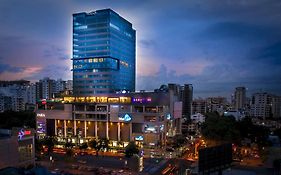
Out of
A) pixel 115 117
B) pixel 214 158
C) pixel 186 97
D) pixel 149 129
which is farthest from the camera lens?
pixel 186 97

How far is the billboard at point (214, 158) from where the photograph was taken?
2380 cm

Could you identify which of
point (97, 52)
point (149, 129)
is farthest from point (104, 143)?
point (97, 52)

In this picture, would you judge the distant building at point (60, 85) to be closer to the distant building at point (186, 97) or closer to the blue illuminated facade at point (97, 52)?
the blue illuminated facade at point (97, 52)

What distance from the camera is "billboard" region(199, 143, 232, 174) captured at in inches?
937

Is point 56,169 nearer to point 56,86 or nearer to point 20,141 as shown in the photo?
point 20,141

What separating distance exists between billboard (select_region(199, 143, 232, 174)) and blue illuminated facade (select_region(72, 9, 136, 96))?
2714 inches

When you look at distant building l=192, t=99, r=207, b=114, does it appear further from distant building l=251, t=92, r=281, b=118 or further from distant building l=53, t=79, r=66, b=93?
distant building l=53, t=79, r=66, b=93

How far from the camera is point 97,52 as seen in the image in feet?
301

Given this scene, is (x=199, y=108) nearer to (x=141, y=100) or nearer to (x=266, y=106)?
(x=266, y=106)

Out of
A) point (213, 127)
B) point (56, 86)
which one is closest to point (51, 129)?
point (213, 127)

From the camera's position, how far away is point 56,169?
1693 inches

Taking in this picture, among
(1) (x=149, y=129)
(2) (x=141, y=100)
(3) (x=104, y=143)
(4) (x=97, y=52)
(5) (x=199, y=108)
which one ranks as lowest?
(3) (x=104, y=143)

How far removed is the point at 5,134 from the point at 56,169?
11.4 metres

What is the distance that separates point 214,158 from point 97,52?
244ft
